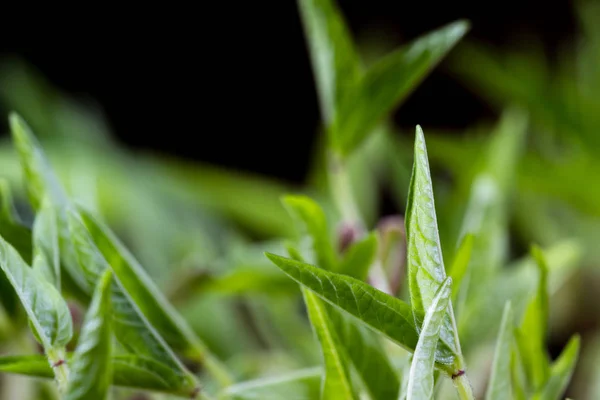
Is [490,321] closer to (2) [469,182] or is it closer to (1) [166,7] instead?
(2) [469,182]

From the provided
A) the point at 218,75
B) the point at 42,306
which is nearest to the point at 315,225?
the point at 42,306

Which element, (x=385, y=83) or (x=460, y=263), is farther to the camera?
(x=385, y=83)

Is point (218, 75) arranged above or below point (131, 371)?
above

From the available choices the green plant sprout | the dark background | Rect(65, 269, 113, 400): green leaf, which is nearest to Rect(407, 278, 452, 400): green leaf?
the green plant sprout

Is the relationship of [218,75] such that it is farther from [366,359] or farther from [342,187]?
[366,359]

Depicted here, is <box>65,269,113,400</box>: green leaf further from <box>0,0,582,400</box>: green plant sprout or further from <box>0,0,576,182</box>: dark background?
<box>0,0,576,182</box>: dark background

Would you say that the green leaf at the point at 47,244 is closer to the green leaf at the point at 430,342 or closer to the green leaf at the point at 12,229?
the green leaf at the point at 12,229

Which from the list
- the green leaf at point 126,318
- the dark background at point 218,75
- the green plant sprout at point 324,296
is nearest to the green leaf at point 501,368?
the green plant sprout at point 324,296
